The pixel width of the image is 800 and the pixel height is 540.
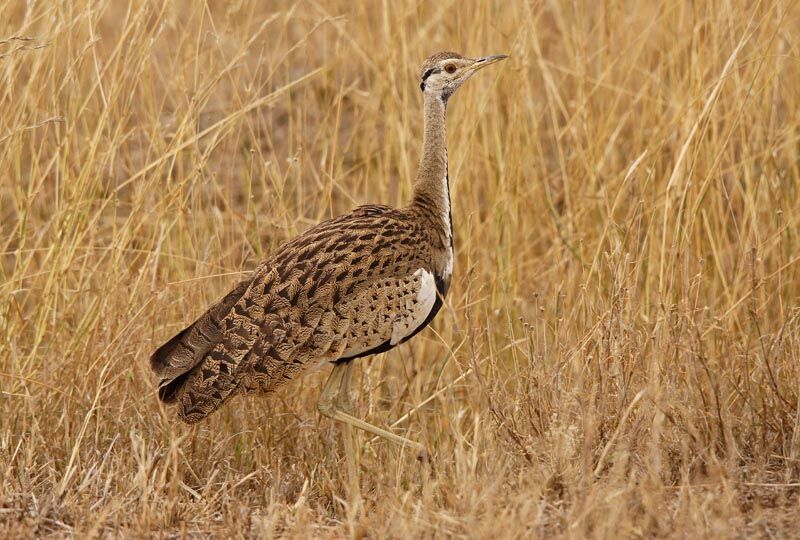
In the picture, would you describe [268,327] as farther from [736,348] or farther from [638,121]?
[638,121]

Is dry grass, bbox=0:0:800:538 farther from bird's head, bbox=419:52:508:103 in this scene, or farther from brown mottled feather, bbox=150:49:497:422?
bird's head, bbox=419:52:508:103

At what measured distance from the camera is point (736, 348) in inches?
146

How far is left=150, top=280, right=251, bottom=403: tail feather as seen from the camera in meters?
3.59

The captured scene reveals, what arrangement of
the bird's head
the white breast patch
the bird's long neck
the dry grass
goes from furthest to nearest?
the bird's head → the bird's long neck → the white breast patch → the dry grass

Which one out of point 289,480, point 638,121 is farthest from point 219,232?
point 638,121

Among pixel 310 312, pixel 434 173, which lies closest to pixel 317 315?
pixel 310 312

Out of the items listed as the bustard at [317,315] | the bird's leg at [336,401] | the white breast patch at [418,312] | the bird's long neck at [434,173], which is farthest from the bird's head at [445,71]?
the bird's leg at [336,401]

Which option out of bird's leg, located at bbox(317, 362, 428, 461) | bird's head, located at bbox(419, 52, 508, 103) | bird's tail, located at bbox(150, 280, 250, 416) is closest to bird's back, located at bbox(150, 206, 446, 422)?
bird's tail, located at bbox(150, 280, 250, 416)

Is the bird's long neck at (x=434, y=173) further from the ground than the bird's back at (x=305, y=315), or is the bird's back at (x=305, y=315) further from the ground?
the bird's long neck at (x=434, y=173)

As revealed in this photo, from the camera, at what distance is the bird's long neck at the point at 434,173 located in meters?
4.03

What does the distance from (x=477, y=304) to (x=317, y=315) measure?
115 cm

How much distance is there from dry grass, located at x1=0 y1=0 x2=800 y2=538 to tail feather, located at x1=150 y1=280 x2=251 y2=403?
91 millimetres

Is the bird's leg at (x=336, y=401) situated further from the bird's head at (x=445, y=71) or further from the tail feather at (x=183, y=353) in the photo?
the bird's head at (x=445, y=71)

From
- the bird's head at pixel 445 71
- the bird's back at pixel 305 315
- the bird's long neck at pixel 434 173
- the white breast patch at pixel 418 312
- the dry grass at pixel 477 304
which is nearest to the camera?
the dry grass at pixel 477 304
